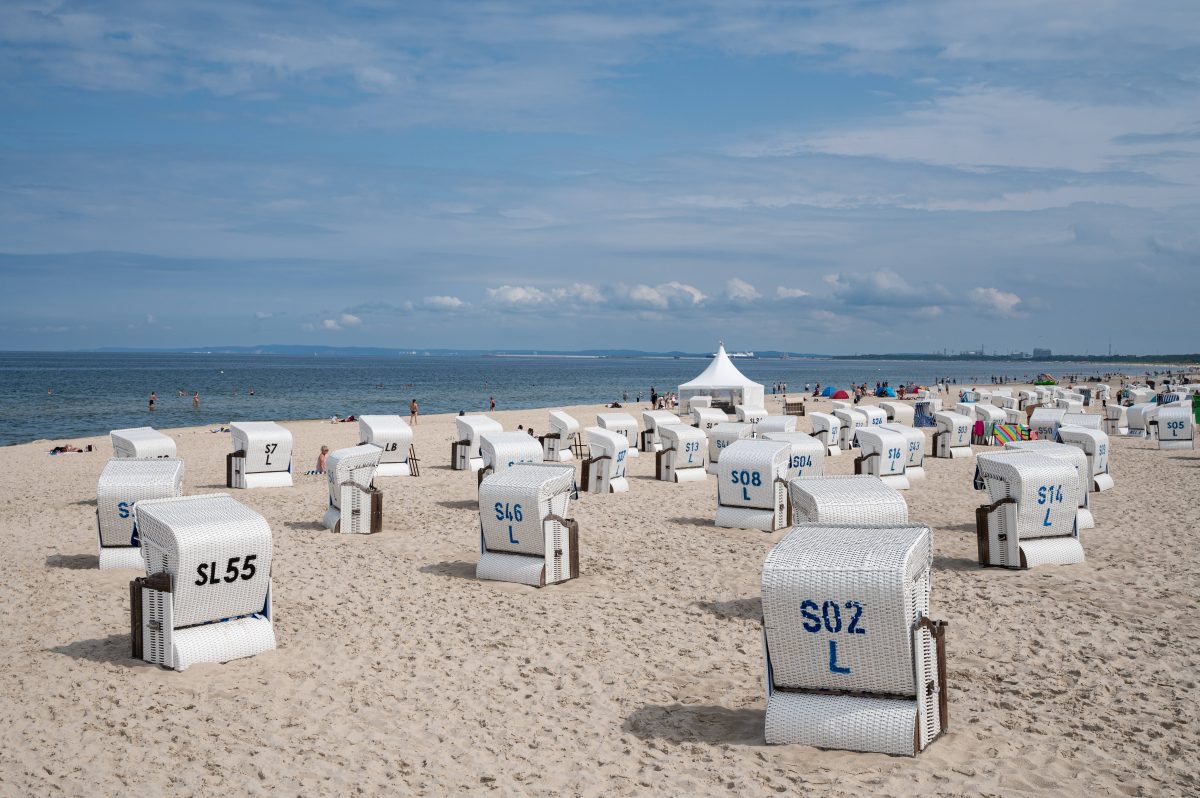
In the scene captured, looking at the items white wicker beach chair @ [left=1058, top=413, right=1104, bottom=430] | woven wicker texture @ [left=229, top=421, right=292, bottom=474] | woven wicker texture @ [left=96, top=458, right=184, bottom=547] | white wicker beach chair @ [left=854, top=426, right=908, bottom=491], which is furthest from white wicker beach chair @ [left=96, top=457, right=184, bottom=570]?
white wicker beach chair @ [left=1058, top=413, right=1104, bottom=430]

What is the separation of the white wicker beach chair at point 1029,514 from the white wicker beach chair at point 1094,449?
8.32m

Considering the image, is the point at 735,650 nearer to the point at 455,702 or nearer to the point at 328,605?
the point at 455,702

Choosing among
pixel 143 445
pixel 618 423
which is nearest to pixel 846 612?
pixel 143 445

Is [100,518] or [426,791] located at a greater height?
[100,518]

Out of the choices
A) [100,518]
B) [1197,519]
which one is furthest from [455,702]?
[1197,519]

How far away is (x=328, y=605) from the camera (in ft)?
37.7

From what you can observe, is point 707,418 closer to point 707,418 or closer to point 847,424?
point 707,418

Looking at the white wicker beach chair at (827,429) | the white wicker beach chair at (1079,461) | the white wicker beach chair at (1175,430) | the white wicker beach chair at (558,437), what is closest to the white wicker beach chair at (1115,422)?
the white wicker beach chair at (1175,430)

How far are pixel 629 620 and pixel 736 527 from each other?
6.02 metres

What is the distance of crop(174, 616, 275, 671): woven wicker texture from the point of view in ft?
29.3

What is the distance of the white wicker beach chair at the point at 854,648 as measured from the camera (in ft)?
22.1

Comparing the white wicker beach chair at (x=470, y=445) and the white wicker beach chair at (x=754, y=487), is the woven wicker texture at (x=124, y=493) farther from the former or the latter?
the white wicker beach chair at (x=470, y=445)

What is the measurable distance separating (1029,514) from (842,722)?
24.1 ft

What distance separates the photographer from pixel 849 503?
1046cm
